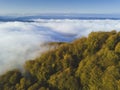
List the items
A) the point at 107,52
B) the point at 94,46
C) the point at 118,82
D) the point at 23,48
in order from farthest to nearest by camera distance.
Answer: the point at 23,48, the point at 94,46, the point at 107,52, the point at 118,82

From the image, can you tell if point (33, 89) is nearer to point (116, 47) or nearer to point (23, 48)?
point (116, 47)

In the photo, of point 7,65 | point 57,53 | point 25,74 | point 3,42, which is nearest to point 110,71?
point 57,53

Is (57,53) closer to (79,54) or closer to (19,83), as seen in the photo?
(79,54)

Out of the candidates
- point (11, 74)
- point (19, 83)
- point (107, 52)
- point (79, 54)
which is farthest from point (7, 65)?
point (107, 52)

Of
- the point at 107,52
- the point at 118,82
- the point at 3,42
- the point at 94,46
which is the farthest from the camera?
the point at 3,42

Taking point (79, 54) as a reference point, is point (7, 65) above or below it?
below

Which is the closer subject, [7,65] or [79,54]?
[79,54]

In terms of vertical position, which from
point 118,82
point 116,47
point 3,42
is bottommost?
point 3,42
